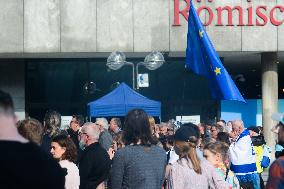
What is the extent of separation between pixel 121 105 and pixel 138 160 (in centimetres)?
1083

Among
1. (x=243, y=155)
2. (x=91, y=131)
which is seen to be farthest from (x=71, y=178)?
(x=243, y=155)

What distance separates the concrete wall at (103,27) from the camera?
21766 millimetres

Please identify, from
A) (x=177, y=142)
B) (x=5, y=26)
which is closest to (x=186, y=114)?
(x=5, y=26)

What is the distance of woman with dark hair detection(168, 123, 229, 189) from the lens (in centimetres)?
654

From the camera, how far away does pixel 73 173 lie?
7.32 meters

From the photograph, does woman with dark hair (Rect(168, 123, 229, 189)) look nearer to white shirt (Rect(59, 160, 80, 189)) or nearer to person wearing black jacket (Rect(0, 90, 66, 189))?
white shirt (Rect(59, 160, 80, 189))

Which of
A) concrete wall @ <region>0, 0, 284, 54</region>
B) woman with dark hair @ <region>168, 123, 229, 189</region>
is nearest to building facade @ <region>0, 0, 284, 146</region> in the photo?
concrete wall @ <region>0, 0, 284, 54</region>

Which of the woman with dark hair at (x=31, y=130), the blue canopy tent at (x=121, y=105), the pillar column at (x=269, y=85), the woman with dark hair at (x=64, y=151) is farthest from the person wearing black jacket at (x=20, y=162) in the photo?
the pillar column at (x=269, y=85)

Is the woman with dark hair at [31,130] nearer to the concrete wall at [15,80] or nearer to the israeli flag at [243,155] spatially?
the israeli flag at [243,155]

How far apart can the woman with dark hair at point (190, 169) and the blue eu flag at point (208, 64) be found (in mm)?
4694

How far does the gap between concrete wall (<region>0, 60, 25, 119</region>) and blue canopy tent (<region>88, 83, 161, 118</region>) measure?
23.6 feet

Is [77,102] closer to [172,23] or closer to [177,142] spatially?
[172,23]

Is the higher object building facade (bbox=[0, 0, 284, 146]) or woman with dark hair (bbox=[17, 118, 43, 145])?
building facade (bbox=[0, 0, 284, 146])

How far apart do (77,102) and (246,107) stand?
17.8 feet
